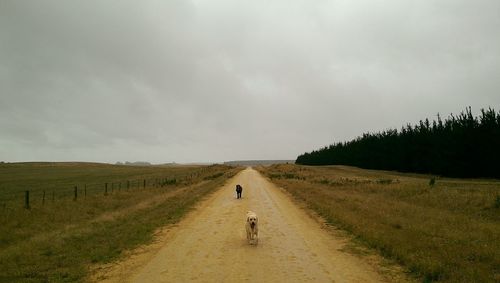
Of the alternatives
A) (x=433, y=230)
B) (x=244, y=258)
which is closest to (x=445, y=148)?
(x=433, y=230)

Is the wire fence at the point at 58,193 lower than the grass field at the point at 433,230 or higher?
higher

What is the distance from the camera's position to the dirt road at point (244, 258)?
9.57 metres

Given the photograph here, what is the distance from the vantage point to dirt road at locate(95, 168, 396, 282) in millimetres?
9570

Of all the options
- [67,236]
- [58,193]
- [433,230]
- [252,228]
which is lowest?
[433,230]

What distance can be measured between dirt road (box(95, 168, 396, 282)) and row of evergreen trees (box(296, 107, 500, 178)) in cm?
4996

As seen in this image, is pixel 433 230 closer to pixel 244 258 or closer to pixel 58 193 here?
pixel 244 258

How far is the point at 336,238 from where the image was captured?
14.8 meters

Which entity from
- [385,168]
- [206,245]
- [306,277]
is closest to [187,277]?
[306,277]

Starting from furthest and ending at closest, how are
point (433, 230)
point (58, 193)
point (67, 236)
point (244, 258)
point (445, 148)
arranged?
point (445, 148)
point (58, 193)
point (67, 236)
point (433, 230)
point (244, 258)

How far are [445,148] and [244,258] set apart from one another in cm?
6220

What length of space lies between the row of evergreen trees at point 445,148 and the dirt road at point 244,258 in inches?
1967

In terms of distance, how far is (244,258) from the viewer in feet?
37.9

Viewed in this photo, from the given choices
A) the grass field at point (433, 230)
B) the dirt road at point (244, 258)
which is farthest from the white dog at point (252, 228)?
the grass field at point (433, 230)

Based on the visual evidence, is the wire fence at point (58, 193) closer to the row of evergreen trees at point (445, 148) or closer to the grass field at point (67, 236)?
the grass field at point (67, 236)
